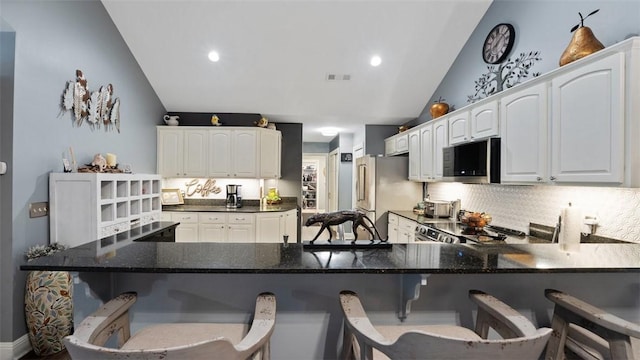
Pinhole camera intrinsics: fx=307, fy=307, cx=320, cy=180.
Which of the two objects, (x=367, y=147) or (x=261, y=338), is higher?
(x=367, y=147)

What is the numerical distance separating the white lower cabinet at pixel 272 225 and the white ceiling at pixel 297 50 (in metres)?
1.68

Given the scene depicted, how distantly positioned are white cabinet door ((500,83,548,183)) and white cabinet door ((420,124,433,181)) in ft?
4.31

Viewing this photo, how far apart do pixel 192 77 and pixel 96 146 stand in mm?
1610

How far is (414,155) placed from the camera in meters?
4.56

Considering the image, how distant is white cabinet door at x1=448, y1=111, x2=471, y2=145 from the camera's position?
3.30m

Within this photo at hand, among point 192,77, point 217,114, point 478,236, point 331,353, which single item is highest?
point 192,77

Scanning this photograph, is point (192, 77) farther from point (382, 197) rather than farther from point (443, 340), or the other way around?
point (443, 340)

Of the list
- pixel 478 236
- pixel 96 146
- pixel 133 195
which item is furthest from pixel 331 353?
pixel 96 146

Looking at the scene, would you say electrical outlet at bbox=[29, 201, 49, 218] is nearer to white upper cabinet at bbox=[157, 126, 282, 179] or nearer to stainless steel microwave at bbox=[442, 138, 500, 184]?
white upper cabinet at bbox=[157, 126, 282, 179]

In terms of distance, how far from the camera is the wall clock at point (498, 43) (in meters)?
3.17

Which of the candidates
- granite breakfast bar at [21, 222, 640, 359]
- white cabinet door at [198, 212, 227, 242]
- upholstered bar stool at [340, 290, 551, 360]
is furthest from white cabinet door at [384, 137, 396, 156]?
upholstered bar stool at [340, 290, 551, 360]

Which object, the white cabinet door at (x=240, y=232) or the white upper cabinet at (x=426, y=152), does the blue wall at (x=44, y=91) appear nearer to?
the white cabinet door at (x=240, y=232)

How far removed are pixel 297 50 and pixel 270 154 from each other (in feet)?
5.87

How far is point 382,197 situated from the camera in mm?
4871
